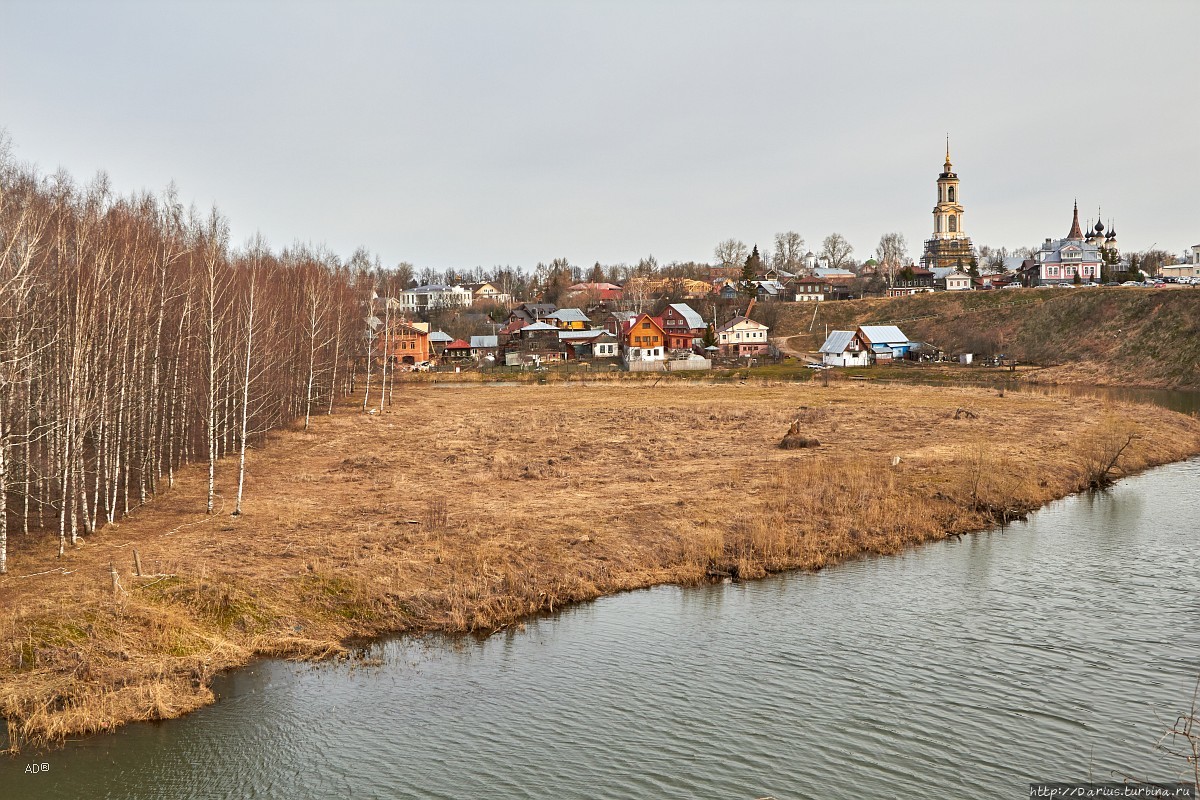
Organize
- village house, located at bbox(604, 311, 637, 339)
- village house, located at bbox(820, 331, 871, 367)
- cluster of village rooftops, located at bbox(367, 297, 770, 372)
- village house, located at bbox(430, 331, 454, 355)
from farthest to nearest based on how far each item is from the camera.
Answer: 1. village house, located at bbox(430, 331, 454, 355)
2. village house, located at bbox(604, 311, 637, 339)
3. cluster of village rooftops, located at bbox(367, 297, 770, 372)
4. village house, located at bbox(820, 331, 871, 367)

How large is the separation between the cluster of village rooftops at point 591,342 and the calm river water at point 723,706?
7578 cm

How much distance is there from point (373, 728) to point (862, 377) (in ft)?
249

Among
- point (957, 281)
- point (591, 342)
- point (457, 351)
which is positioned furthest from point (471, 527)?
point (957, 281)

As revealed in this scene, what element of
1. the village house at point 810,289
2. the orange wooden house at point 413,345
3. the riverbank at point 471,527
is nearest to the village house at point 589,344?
the orange wooden house at point 413,345

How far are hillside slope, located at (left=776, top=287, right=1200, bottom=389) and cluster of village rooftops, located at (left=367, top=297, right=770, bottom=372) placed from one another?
43.7ft

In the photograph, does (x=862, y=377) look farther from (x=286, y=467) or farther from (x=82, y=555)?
(x=82, y=555)

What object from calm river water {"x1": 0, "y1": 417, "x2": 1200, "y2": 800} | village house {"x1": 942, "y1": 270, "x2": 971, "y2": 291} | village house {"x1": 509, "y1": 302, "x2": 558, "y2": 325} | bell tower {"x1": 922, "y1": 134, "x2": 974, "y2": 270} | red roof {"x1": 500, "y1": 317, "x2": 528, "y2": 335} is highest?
bell tower {"x1": 922, "y1": 134, "x2": 974, "y2": 270}

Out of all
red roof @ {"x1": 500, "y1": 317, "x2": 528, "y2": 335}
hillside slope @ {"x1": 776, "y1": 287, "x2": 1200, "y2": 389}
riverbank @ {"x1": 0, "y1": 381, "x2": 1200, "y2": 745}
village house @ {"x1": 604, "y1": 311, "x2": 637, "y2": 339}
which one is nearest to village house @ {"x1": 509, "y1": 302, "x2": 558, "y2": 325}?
red roof @ {"x1": 500, "y1": 317, "x2": 528, "y2": 335}

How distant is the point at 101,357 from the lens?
28578 millimetres

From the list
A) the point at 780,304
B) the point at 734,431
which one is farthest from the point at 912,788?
the point at 780,304

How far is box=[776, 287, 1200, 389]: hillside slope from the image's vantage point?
289ft

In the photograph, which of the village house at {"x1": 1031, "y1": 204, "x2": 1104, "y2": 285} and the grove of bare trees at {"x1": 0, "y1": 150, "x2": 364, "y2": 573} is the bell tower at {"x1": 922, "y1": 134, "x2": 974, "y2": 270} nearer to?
the village house at {"x1": 1031, "y1": 204, "x2": 1104, "y2": 285}

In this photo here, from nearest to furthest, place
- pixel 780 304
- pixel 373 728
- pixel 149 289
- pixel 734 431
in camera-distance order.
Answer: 1. pixel 373 728
2. pixel 149 289
3. pixel 734 431
4. pixel 780 304

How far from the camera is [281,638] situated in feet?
→ 66.2
